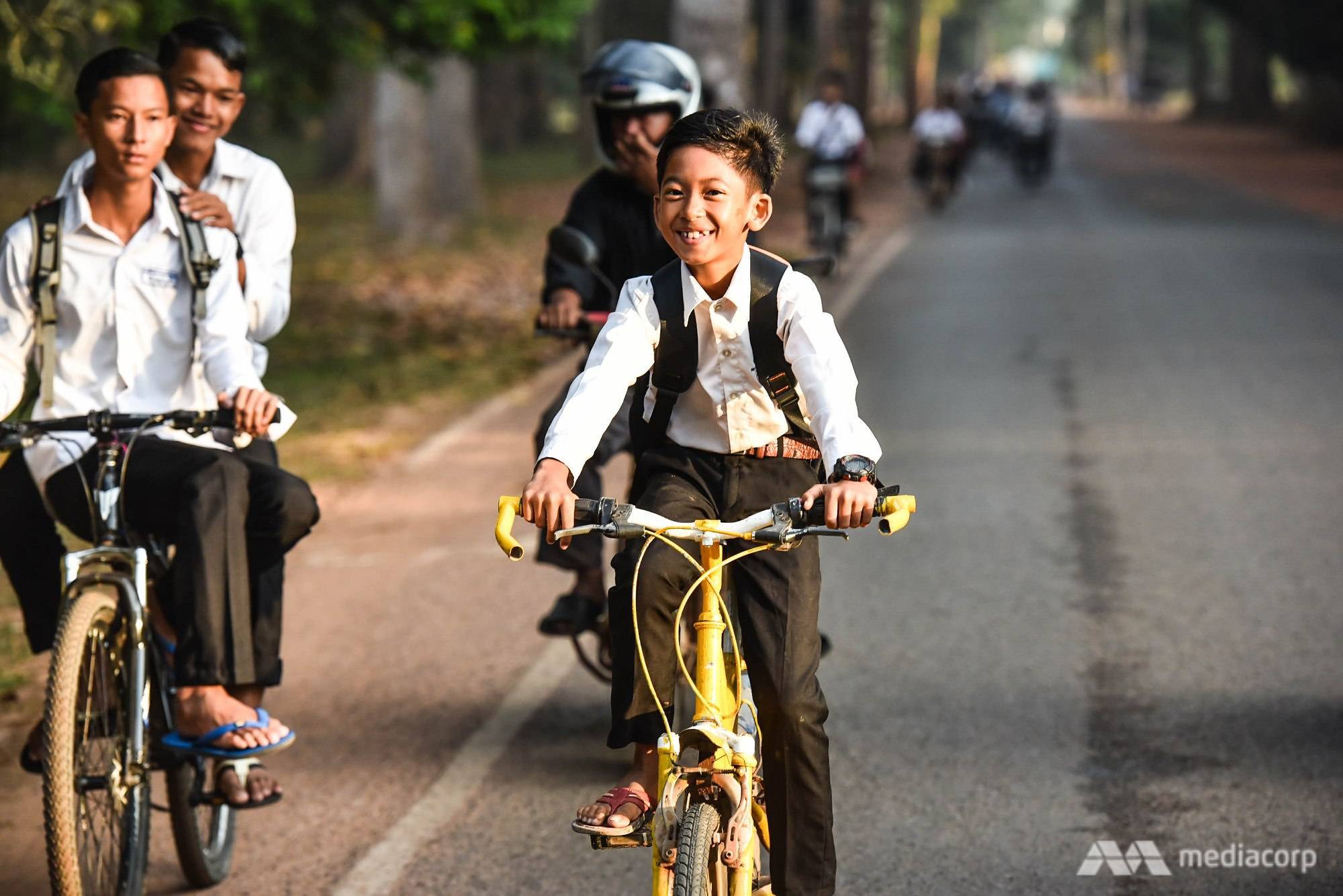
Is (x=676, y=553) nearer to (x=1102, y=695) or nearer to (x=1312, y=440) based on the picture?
(x=1102, y=695)

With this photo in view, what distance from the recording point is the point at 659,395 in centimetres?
391

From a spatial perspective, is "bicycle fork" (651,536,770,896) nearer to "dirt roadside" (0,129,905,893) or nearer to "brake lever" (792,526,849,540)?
"brake lever" (792,526,849,540)

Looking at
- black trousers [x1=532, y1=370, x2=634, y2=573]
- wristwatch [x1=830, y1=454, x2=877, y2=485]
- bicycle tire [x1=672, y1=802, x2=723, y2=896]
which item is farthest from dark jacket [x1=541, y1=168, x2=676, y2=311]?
bicycle tire [x1=672, y1=802, x2=723, y2=896]

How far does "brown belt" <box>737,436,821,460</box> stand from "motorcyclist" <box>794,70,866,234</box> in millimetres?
15937

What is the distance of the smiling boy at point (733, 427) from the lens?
365 centimetres

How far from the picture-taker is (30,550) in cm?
448

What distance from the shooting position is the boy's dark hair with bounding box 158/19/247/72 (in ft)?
17.5

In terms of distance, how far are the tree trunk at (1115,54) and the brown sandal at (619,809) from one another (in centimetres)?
10326

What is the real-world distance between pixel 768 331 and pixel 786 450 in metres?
0.31

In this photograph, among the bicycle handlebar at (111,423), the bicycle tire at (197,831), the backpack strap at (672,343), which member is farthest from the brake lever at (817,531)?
the bicycle tire at (197,831)

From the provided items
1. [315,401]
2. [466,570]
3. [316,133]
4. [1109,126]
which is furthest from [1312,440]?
[1109,126]

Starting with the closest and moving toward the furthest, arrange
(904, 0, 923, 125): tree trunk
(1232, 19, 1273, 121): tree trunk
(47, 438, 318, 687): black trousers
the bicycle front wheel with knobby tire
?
the bicycle front wheel with knobby tire < (47, 438, 318, 687): black trousers < (1232, 19, 1273, 121): tree trunk < (904, 0, 923, 125): tree trunk

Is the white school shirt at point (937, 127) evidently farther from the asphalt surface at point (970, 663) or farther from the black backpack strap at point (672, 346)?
the black backpack strap at point (672, 346)

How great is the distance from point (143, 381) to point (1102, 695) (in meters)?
3.25
